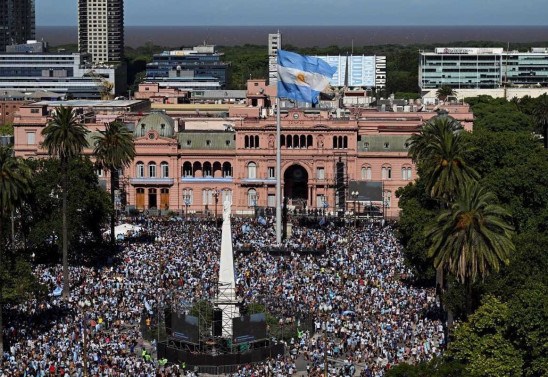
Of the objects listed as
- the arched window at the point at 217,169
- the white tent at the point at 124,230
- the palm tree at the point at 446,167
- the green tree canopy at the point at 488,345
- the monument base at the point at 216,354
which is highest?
the palm tree at the point at 446,167

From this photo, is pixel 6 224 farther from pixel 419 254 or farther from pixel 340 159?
pixel 340 159

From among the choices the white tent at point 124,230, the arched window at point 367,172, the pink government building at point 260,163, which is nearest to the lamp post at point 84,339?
the white tent at point 124,230

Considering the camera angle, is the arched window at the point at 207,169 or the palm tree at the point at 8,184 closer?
the palm tree at the point at 8,184

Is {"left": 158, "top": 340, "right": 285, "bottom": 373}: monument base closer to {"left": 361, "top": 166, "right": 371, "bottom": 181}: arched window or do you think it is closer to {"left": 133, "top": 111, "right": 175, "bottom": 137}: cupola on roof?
{"left": 361, "top": 166, "right": 371, "bottom": 181}: arched window

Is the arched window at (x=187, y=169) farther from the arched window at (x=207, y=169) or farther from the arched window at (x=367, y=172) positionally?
the arched window at (x=367, y=172)

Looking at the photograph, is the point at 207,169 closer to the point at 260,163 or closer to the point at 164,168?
the point at 164,168

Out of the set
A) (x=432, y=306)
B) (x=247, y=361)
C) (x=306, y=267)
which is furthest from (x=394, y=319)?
(x=306, y=267)
